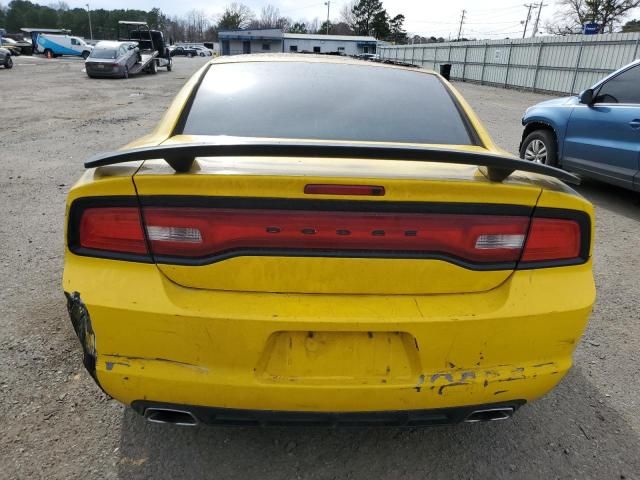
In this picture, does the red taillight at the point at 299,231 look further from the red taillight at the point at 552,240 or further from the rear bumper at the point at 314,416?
the rear bumper at the point at 314,416

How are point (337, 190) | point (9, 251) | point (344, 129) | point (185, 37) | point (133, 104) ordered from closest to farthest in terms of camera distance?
point (337, 190), point (344, 129), point (9, 251), point (133, 104), point (185, 37)

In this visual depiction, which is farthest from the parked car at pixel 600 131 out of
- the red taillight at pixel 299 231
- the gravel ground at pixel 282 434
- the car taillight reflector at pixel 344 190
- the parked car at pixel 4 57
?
the parked car at pixel 4 57

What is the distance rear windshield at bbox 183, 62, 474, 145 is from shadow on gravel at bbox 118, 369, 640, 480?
1.31 m

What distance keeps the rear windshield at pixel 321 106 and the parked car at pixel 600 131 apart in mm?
3894

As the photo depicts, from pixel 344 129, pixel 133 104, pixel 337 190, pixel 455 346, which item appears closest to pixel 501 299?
pixel 455 346

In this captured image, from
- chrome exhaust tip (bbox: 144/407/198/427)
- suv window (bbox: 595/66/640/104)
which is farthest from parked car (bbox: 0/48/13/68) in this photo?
chrome exhaust tip (bbox: 144/407/198/427)

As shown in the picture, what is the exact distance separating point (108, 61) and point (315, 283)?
2609 cm

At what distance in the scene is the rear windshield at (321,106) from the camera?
2.12 metres

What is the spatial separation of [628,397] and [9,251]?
15.0 feet

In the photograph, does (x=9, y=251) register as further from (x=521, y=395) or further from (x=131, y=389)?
(x=521, y=395)

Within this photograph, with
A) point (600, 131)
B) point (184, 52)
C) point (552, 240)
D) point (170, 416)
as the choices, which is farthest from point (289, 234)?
point (184, 52)

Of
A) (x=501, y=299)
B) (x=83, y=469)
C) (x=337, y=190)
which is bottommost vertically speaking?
(x=83, y=469)

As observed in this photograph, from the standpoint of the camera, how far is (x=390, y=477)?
192 centimetres

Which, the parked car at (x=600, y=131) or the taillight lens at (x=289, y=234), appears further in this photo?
the parked car at (x=600, y=131)
